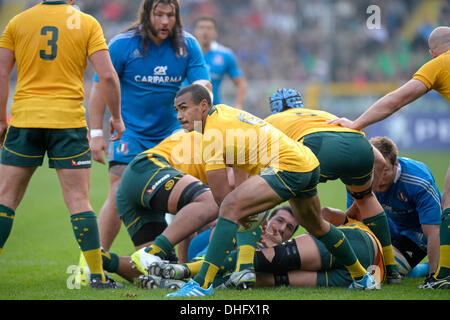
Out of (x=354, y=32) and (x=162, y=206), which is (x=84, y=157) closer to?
(x=162, y=206)

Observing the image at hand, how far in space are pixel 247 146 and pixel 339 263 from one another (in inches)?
49.4

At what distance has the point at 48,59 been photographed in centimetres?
448

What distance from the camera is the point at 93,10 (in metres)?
24.8

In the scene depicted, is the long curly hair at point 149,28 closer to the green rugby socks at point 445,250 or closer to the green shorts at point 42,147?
the green shorts at point 42,147

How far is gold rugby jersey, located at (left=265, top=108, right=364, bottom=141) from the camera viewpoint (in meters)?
5.07

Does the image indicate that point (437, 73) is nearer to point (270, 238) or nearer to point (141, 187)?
point (270, 238)

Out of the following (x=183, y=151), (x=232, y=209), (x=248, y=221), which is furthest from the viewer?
(x=183, y=151)

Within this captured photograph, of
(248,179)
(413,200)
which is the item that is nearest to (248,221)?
(248,179)

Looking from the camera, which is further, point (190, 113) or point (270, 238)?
point (270, 238)

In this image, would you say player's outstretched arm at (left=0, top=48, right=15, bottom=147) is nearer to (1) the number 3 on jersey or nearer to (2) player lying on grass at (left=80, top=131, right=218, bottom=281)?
(1) the number 3 on jersey

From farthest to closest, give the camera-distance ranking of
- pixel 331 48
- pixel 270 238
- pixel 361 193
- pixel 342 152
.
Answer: pixel 331 48, pixel 270 238, pixel 361 193, pixel 342 152

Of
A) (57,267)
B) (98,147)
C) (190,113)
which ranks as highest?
(190,113)

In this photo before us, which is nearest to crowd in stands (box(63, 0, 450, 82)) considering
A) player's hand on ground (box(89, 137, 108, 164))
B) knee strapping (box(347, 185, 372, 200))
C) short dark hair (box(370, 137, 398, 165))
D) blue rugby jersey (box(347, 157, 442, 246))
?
blue rugby jersey (box(347, 157, 442, 246))

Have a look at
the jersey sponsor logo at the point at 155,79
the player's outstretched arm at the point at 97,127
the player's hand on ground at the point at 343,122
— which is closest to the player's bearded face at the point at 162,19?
the jersey sponsor logo at the point at 155,79
